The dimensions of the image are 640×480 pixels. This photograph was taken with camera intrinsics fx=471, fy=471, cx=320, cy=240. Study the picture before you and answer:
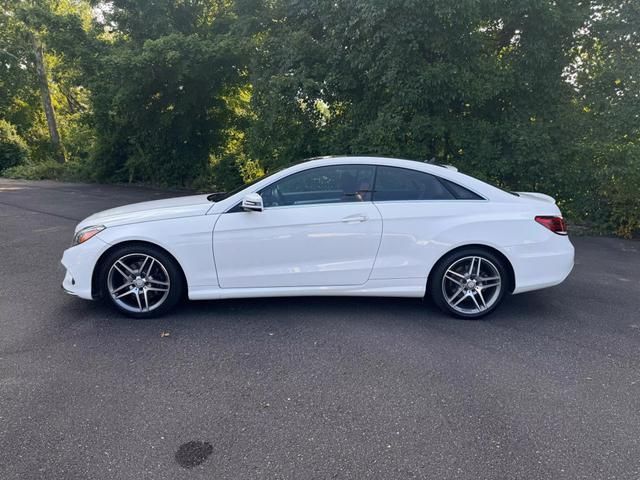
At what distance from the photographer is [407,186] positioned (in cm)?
428

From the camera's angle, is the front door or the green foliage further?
the green foliage

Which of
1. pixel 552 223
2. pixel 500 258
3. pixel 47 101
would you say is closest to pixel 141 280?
pixel 500 258

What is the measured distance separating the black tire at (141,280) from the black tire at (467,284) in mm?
2277

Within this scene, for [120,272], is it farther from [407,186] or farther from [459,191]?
[459,191]

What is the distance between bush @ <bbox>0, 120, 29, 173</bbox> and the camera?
1021 inches

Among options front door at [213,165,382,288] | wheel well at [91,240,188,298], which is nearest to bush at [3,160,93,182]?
wheel well at [91,240,188,298]

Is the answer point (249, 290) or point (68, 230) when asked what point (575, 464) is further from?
point (68, 230)

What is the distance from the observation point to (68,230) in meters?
8.14

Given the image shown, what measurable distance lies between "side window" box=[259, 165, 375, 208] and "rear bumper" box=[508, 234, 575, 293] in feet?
4.70

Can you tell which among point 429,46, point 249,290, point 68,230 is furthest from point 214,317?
point 429,46

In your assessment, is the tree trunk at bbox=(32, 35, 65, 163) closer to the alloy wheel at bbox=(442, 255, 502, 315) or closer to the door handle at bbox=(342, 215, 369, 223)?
the door handle at bbox=(342, 215, 369, 223)

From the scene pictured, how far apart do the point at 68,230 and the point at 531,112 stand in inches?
329

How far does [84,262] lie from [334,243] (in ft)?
7.01

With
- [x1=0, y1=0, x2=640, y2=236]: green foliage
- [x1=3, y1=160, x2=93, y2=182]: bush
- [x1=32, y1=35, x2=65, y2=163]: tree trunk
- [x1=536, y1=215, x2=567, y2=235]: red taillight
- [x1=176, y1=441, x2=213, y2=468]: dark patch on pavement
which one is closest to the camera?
[x1=176, y1=441, x2=213, y2=468]: dark patch on pavement
